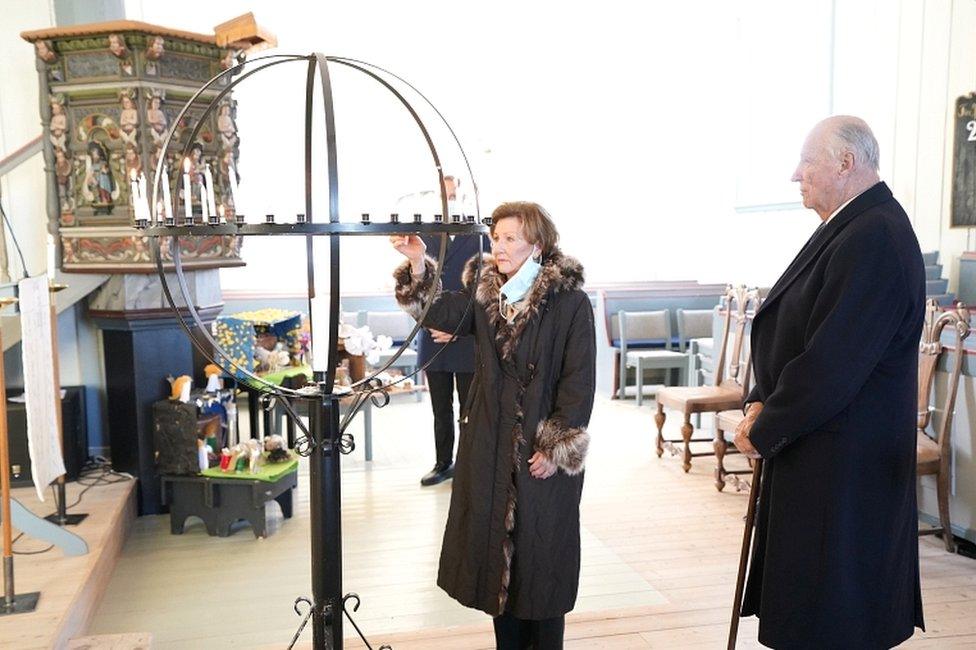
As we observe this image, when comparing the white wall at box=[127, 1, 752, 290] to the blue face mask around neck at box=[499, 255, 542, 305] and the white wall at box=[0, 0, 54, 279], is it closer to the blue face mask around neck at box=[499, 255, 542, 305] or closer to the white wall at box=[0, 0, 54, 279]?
the white wall at box=[0, 0, 54, 279]

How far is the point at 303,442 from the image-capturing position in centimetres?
164

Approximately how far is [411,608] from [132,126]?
99.9 inches

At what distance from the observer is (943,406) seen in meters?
3.88

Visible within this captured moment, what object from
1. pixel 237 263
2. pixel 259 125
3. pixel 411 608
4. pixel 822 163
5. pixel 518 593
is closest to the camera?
pixel 822 163

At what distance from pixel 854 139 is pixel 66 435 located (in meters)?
3.82

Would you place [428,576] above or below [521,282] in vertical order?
below

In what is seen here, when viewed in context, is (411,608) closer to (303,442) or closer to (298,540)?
(298,540)

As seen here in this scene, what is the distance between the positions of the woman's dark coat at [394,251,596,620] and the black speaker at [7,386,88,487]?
276 cm

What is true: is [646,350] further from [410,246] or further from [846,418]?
[410,246]

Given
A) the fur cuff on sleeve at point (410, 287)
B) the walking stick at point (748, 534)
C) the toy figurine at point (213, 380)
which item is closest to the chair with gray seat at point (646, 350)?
the toy figurine at point (213, 380)

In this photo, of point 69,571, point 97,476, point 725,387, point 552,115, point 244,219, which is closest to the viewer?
point 244,219

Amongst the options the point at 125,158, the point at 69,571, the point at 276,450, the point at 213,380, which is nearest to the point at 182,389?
the point at 213,380

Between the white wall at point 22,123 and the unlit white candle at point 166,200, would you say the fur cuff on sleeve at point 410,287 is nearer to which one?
the unlit white candle at point 166,200

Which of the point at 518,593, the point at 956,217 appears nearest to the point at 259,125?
the point at 956,217
